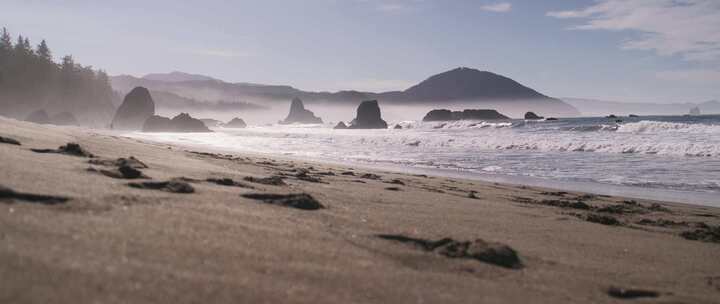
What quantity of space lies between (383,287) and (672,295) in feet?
4.46

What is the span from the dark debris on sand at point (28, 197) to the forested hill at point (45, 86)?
57725mm

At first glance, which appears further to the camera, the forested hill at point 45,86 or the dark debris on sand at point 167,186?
the forested hill at point 45,86

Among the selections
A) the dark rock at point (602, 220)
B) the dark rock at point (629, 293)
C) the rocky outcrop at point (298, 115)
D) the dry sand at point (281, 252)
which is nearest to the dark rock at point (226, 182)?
the dry sand at point (281, 252)

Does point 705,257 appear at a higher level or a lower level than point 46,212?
lower

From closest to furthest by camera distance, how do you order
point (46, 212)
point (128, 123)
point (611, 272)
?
point (46, 212) < point (611, 272) < point (128, 123)

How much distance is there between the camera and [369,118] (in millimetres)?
90562

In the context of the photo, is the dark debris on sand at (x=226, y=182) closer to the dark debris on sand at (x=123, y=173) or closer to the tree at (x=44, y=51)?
the dark debris on sand at (x=123, y=173)

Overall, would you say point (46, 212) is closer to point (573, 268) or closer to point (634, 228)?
point (573, 268)

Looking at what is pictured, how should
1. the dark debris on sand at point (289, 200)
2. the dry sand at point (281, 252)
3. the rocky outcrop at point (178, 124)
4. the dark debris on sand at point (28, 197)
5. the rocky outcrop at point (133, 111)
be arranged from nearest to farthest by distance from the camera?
the dry sand at point (281, 252) → the dark debris on sand at point (28, 197) → the dark debris on sand at point (289, 200) → the rocky outcrop at point (178, 124) → the rocky outcrop at point (133, 111)

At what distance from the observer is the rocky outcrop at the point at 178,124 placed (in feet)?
162

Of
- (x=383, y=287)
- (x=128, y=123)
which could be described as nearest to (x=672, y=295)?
(x=383, y=287)

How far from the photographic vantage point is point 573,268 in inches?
97.1

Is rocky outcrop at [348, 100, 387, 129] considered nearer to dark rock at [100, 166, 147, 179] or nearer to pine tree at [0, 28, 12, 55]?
pine tree at [0, 28, 12, 55]

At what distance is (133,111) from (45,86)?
951cm
